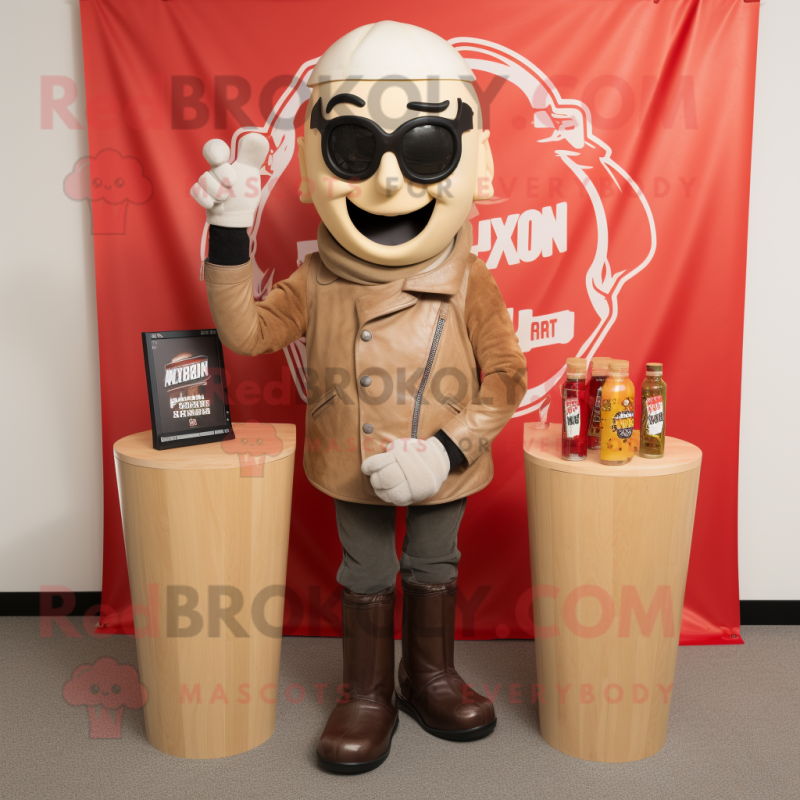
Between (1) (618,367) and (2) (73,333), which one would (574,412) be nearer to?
(1) (618,367)

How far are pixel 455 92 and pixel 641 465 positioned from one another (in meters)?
0.91

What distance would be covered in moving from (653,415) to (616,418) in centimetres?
12

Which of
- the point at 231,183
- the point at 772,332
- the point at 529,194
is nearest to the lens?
the point at 231,183

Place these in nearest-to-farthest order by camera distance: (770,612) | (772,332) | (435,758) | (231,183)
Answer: (231,183), (435,758), (772,332), (770,612)

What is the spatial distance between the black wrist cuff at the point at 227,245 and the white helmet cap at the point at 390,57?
15.0 inches

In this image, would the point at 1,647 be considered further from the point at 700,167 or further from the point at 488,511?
the point at 700,167

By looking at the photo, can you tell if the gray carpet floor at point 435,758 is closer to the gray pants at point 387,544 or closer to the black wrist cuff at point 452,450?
the gray pants at point 387,544

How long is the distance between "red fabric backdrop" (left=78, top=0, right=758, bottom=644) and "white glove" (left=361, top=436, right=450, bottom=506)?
2.46 feet

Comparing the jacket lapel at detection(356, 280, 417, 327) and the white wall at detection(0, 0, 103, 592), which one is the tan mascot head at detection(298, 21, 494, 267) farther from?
the white wall at detection(0, 0, 103, 592)

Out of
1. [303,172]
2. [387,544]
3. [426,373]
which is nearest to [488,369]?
[426,373]

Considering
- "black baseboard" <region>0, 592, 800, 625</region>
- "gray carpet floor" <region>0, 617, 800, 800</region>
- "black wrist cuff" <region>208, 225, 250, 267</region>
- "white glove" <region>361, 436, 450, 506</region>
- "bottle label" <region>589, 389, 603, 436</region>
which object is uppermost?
"black wrist cuff" <region>208, 225, 250, 267</region>

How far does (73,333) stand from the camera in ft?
7.62

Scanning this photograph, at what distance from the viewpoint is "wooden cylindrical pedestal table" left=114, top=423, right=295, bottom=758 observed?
159cm

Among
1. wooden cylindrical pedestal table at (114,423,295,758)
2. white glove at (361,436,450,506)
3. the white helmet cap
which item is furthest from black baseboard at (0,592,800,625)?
the white helmet cap
